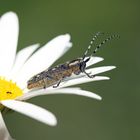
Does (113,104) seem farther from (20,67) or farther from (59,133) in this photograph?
(20,67)

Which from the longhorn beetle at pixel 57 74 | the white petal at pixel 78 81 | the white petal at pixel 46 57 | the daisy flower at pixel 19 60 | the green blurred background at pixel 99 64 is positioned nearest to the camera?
the white petal at pixel 78 81

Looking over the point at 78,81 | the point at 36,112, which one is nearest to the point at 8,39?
the point at 78,81

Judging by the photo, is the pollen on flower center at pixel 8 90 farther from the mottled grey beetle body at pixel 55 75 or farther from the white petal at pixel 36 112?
the white petal at pixel 36 112

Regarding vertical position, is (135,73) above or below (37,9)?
below

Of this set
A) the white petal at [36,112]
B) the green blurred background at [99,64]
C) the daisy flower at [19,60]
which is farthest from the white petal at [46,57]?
the green blurred background at [99,64]

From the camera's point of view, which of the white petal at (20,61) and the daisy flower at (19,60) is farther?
the white petal at (20,61)

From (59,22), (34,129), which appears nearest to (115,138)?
(34,129)

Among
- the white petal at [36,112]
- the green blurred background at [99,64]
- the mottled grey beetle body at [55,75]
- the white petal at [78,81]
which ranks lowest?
the white petal at [36,112]

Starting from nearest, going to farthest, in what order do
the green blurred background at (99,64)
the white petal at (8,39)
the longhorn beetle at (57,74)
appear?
the longhorn beetle at (57,74) → the white petal at (8,39) → the green blurred background at (99,64)
